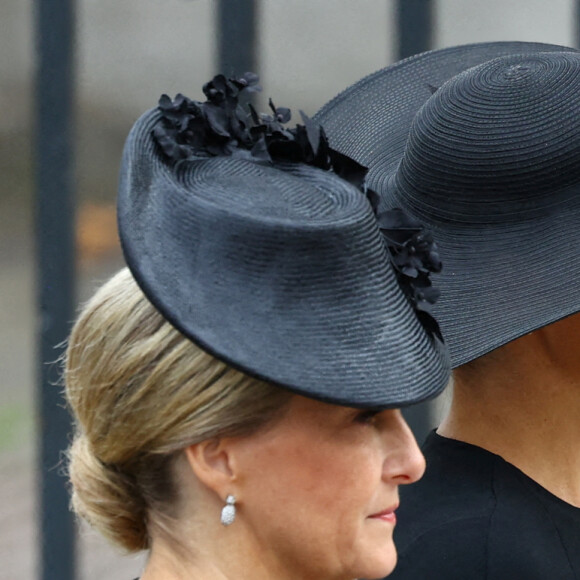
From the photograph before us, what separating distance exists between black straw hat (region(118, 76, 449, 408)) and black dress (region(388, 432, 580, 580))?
395 millimetres

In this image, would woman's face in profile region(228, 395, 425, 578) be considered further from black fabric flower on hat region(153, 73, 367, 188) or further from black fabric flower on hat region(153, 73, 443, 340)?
black fabric flower on hat region(153, 73, 367, 188)

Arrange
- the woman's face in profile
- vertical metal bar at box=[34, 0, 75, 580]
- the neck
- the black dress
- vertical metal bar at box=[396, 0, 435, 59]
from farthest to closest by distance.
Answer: vertical metal bar at box=[396, 0, 435, 59], vertical metal bar at box=[34, 0, 75, 580], the neck, the black dress, the woman's face in profile

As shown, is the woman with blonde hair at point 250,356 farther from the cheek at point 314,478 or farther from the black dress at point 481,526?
the black dress at point 481,526

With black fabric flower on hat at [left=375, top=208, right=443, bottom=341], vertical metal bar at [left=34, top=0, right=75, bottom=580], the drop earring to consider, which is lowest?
vertical metal bar at [left=34, top=0, right=75, bottom=580]

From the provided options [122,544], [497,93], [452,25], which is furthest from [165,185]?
[452,25]

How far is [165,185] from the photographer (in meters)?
1.16

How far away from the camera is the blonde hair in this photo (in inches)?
45.6

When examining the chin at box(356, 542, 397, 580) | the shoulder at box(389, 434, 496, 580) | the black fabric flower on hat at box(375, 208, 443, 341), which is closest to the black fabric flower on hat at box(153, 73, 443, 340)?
the black fabric flower on hat at box(375, 208, 443, 341)

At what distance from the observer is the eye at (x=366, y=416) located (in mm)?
1222

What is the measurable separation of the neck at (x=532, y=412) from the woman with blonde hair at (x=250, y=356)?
0.40 m

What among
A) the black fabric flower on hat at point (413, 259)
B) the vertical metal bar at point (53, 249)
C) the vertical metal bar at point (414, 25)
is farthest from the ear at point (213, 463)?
the vertical metal bar at point (414, 25)

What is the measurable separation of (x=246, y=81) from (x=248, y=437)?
0.44 m

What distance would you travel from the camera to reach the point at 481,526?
152 cm

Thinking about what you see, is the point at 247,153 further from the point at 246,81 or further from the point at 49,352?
the point at 49,352
